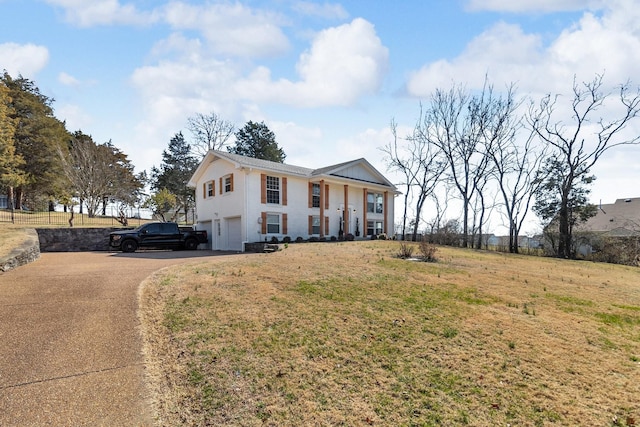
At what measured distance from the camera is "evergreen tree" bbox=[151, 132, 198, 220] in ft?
127

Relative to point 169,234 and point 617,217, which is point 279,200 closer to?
point 169,234

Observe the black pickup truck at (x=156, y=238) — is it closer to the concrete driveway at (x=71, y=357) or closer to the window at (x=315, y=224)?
the window at (x=315, y=224)

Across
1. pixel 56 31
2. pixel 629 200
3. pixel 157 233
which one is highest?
pixel 56 31

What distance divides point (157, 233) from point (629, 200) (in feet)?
138

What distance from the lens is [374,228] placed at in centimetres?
2508

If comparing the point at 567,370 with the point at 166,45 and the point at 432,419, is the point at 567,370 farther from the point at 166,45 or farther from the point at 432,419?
the point at 166,45

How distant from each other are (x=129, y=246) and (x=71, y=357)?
50.0 feet

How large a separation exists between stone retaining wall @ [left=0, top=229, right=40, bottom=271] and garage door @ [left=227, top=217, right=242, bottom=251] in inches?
343

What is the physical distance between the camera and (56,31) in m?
8.71

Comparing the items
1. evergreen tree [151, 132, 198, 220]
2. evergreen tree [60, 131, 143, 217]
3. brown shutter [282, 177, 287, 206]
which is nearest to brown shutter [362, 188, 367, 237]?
brown shutter [282, 177, 287, 206]

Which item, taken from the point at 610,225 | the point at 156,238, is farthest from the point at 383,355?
the point at 610,225

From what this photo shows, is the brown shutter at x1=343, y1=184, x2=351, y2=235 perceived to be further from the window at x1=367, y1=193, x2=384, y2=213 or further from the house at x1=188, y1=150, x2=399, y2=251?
the window at x1=367, y1=193, x2=384, y2=213

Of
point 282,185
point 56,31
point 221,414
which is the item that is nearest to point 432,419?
point 221,414

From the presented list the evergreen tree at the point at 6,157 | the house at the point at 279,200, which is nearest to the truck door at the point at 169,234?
the house at the point at 279,200
